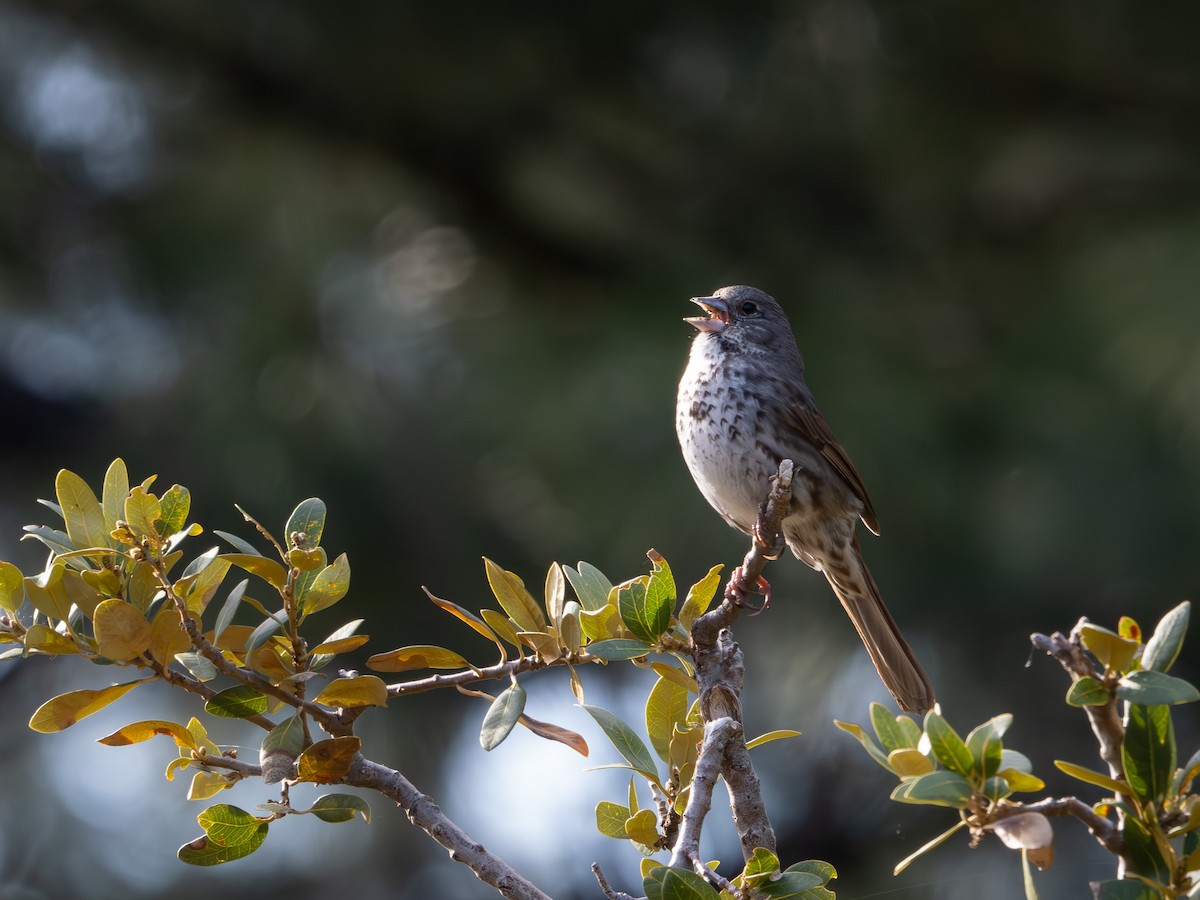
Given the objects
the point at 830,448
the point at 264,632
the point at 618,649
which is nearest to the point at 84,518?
the point at 264,632

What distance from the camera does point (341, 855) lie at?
5.89m

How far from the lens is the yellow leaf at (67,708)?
1568mm

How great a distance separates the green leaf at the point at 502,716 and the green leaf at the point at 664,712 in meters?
0.26

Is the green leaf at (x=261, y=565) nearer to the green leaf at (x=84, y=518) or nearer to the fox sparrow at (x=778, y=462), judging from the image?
the green leaf at (x=84, y=518)

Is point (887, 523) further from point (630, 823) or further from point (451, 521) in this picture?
point (630, 823)

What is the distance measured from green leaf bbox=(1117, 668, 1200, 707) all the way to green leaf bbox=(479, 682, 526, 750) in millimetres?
671

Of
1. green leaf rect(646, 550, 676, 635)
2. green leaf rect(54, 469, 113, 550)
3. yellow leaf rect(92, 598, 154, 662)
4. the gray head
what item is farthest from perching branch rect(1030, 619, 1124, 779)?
the gray head

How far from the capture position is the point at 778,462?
11.1ft

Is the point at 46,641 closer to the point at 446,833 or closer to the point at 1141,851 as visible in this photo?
the point at 446,833

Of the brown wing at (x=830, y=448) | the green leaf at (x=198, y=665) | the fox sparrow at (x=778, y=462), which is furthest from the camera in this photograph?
the brown wing at (x=830, y=448)

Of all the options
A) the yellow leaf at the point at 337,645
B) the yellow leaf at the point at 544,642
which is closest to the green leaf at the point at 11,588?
the yellow leaf at the point at 337,645

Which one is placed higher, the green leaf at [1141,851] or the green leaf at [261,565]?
the green leaf at [261,565]

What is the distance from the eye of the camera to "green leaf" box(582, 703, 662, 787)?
1697mm

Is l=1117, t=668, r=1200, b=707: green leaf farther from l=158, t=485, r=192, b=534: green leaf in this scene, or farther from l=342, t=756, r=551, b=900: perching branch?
l=158, t=485, r=192, b=534: green leaf
